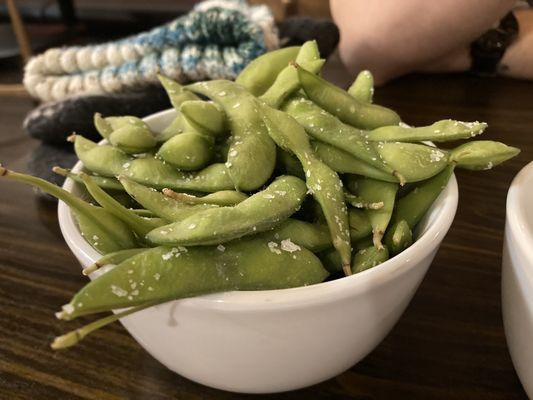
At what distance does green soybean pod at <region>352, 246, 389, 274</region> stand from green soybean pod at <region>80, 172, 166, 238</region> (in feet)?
0.41

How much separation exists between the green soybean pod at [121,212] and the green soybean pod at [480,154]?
213 millimetres

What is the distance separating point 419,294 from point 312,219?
148 millimetres

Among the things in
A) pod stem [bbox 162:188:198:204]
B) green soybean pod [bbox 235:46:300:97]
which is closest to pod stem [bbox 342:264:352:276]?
pod stem [bbox 162:188:198:204]

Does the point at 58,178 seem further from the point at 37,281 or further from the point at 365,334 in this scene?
the point at 365,334

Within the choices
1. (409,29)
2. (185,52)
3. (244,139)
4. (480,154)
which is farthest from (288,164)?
(409,29)

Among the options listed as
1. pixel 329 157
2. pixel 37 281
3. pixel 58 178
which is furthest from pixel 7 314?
pixel 329 157

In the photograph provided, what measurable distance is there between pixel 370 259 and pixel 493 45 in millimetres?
703

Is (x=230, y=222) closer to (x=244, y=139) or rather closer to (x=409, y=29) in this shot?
(x=244, y=139)

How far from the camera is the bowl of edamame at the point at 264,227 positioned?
1.03 feet

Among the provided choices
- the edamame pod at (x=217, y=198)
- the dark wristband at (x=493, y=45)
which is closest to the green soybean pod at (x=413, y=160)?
the edamame pod at (x=217, y=198)

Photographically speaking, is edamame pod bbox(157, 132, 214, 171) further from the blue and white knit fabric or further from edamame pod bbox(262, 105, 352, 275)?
the blue and white knit fabric

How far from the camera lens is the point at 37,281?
1.71ft

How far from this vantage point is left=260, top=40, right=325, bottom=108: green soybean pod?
45 centimetres

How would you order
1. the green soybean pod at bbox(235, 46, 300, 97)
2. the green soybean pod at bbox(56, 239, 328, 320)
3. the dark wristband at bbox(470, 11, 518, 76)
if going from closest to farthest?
the green soybean pod at bbox(56, 239, 328, 320)
the green soybean pod at bbox(235, 46, 300, 97)
the dark wristband at bbox(470, 11, 518, 76)
